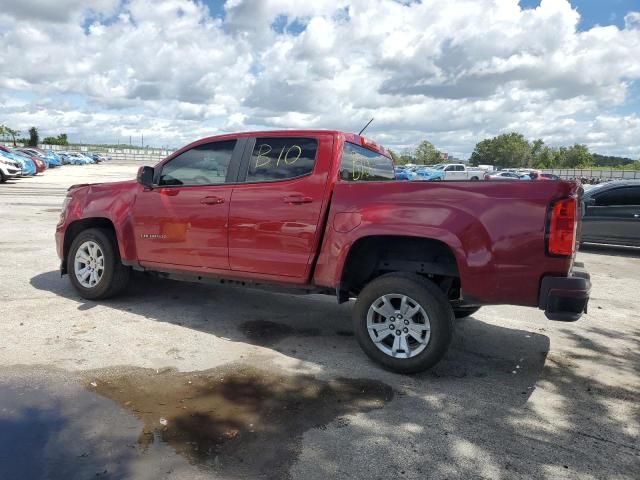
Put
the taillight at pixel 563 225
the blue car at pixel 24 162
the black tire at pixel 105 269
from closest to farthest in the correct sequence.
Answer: the taillight at pixel 563 225
the black tire at pixel 105 269
the blue car at pixel 24 162

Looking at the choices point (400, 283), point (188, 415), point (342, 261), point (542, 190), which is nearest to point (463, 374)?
point (400, 283)

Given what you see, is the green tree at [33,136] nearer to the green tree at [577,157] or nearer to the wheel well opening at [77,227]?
the wheel well opening at [77,227]

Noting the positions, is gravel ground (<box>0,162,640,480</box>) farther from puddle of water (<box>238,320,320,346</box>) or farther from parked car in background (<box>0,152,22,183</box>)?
parked car in background (<box>0,152,22,183</box>)

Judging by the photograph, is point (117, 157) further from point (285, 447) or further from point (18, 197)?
point (285, 447)

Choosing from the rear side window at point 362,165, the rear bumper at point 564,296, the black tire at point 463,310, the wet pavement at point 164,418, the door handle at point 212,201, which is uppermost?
the rear side window at point 362,165

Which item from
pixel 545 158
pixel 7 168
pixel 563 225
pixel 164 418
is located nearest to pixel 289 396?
pixel 164 418

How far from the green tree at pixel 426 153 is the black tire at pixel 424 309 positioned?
369 ft

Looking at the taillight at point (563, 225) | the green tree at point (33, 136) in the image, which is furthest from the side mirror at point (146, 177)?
the green tree at point (33, 136)

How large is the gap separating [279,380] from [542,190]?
235 cm

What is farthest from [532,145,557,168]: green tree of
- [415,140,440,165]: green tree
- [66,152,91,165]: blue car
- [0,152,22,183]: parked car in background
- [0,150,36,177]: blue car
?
[0,152,22,183]: parked car in background

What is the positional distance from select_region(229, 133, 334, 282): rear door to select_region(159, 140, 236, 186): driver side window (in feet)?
0.83

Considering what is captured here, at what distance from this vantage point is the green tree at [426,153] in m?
114

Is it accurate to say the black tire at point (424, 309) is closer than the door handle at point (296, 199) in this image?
Yes

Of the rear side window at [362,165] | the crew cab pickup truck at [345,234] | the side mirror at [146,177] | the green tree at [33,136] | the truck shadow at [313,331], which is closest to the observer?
the crew cab pickup truck at [345,234]
